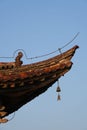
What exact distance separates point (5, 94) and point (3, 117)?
0.53 meters

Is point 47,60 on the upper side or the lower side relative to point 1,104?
upper

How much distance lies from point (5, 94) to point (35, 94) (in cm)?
78

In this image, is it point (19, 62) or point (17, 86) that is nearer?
point (17, 86)

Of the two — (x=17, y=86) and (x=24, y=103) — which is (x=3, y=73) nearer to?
(x=17, y=86)

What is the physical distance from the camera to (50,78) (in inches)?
352

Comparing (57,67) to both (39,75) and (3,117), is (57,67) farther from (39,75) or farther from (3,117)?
(3,117)

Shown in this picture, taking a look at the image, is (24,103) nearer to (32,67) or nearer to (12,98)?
(12,98)

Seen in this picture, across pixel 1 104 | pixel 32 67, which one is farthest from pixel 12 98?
pixel 32 67

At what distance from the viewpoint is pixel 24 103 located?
9.73 metres

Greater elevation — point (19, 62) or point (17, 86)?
point (19, 62)

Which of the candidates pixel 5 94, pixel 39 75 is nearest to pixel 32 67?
pixel 39 75

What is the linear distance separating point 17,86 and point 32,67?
0.55 meters

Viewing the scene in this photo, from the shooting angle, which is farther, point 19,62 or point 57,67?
point 19,62

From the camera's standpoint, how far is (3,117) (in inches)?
356
